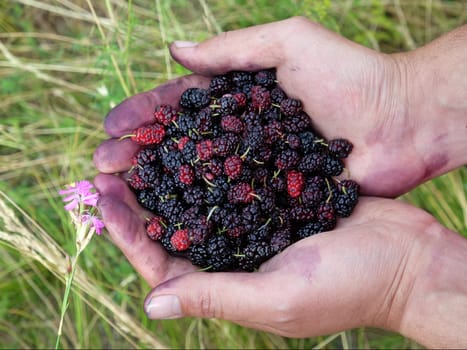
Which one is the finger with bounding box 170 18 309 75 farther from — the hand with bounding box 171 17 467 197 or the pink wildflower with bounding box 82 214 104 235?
the pink wildflower with bounding box 82 214 104 235

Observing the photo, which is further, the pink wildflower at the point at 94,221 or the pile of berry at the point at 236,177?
the pile of berry at the point at 236,177

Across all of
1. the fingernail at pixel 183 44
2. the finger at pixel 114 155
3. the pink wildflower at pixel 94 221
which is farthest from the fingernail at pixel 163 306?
the fingernail at pixel 183 44

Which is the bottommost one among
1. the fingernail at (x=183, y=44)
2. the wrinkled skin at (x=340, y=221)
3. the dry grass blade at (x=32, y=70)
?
the wrinkled skin at (x=340, y=221)

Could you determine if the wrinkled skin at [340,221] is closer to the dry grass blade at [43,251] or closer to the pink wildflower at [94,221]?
the pink wildflower at [94,221]

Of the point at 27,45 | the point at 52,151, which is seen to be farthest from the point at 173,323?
the point at 27,45

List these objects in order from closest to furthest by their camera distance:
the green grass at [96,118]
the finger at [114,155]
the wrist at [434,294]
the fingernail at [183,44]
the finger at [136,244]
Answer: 1. the wrist at [434,294]
2. the finger at [136,244]
3. the finger at [114,155]
4. the fingernail at [183,44]
5. the green grass at [96,118]

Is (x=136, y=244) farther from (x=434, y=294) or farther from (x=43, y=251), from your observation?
(x=434, y=294)

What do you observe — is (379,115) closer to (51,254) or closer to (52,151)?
(51,254)
